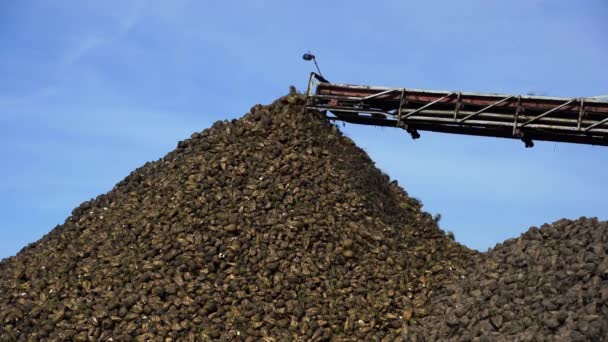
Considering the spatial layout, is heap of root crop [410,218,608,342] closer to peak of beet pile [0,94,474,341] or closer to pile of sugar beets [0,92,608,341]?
pile of sugar beets [0,92,608,341]

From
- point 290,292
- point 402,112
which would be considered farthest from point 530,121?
point 290,292

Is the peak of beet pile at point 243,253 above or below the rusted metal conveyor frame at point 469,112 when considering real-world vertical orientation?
below

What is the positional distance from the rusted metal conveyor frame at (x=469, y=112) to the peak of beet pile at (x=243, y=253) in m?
0.74

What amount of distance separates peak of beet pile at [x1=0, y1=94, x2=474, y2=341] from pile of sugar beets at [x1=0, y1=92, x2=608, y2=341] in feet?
0.12

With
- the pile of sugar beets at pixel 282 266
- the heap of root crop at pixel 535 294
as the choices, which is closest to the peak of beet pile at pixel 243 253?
the pile of sugar beets at pixel 282 266

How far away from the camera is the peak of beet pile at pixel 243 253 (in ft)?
63.8

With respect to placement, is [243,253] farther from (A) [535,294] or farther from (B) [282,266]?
(A) [535,294]

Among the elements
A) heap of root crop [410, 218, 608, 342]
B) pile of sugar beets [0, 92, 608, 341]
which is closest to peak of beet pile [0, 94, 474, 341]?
pile of sugar beets [0, 92, 608, 341]

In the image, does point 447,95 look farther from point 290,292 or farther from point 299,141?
point 290,292

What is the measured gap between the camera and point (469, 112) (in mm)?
24266

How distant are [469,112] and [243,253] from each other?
715cm

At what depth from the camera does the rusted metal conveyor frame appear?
23344 millimetres

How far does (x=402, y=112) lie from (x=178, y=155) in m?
5.84

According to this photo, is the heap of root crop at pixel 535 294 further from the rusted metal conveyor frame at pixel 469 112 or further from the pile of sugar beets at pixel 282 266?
the rusted metal conveyor frame at pixel 469 112
